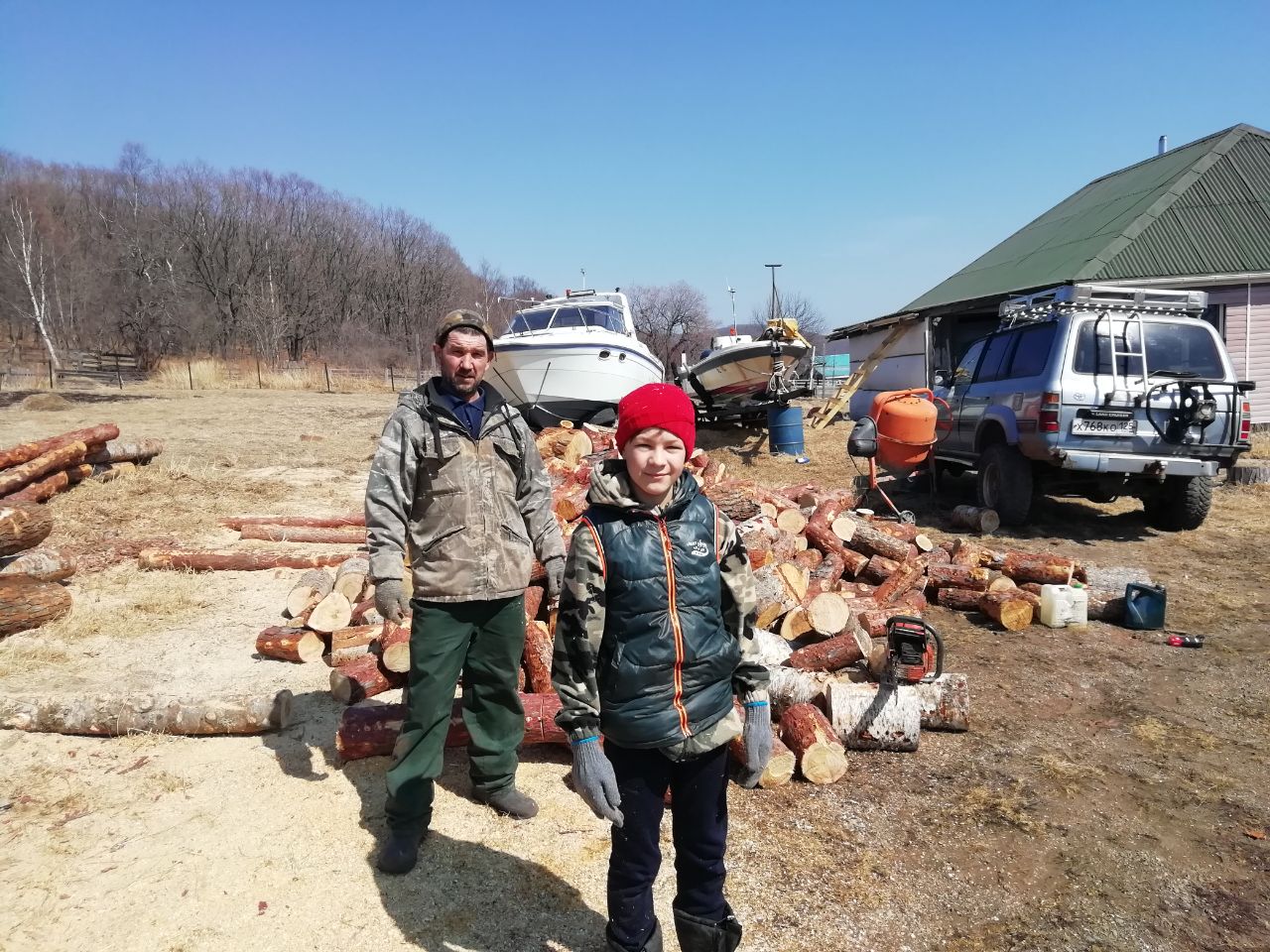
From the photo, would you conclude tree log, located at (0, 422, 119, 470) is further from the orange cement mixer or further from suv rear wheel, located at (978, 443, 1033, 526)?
suv rear wheel, located at (978, 443, 1033, 526)

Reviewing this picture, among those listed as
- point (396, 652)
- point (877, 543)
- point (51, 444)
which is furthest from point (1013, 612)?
point (51, 444)

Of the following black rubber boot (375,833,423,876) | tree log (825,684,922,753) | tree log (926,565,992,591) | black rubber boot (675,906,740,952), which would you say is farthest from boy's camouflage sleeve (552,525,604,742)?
tree log (926,565,992,591)

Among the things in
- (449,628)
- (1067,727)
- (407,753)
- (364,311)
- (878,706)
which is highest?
(364,311)

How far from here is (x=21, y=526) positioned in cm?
594

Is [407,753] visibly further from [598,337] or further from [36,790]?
[598,337]

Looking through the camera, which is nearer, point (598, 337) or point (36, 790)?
point (36, 790)

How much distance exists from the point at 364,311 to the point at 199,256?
1270cm

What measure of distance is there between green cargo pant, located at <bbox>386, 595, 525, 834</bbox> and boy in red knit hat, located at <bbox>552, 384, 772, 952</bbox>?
1022 mm

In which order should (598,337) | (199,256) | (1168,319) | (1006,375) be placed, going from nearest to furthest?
(1168,319) < (1006,375) < (598,337) < (199,256)

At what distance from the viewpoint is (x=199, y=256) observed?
2162 inches

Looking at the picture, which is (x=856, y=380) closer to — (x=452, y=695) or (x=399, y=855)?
(x=452, y=695)

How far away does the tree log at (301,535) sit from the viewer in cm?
738

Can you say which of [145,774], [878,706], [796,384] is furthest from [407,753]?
[796,384]

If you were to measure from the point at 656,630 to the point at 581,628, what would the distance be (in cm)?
21
